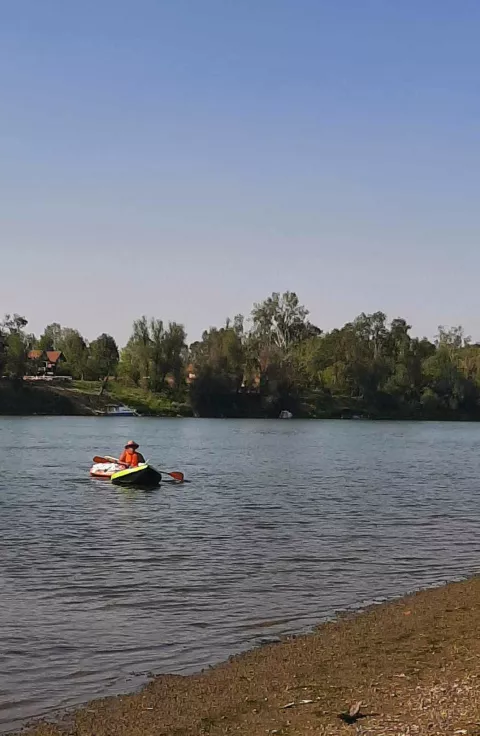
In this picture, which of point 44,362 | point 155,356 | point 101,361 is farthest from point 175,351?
point 44,362

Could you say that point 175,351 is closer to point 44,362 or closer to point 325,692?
point 44,362

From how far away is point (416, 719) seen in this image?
9.10 metres

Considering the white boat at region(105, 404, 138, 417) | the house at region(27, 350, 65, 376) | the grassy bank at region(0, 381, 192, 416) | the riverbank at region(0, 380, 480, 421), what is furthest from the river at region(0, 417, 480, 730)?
the house at region(27, 350, 65, 376)

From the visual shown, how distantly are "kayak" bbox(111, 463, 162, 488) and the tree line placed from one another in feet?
308

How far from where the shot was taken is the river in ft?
44.3

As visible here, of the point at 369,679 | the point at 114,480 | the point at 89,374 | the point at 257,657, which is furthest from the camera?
the point at 89,374

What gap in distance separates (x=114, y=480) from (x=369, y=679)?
30.2m

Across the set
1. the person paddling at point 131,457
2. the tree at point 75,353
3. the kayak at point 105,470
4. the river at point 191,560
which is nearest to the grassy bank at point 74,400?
the tree at point 75,353

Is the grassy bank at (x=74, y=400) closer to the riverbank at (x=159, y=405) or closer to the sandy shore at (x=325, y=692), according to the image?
the riverbank at (x=159, y=405)

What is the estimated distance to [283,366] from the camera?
462 feet

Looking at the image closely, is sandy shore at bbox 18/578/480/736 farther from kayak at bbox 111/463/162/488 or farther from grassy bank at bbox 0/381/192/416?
grassy bank at bbox 0/381/192/416

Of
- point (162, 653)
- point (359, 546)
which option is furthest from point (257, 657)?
point (359, 546)

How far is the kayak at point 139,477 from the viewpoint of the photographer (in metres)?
39.2

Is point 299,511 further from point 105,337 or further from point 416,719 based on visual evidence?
point 105,337
